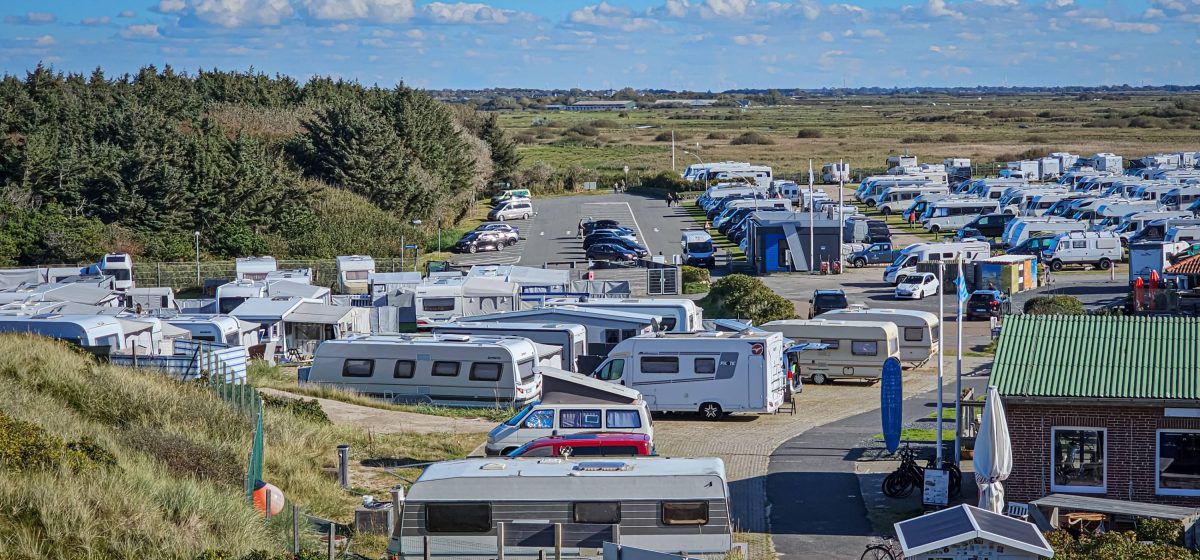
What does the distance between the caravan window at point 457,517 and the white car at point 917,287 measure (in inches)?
1265

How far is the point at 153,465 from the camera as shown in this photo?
14.7 m

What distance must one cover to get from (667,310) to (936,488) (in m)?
13.6

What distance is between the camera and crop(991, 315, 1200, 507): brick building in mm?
16438

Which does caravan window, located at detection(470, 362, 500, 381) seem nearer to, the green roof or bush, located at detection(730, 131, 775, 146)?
the green roof

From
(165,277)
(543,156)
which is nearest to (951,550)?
(165,277)

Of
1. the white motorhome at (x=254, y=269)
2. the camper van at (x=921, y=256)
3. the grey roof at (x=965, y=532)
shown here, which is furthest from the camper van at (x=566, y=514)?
the camper van at (x=921, y=256)

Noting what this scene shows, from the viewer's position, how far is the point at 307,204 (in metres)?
57.9

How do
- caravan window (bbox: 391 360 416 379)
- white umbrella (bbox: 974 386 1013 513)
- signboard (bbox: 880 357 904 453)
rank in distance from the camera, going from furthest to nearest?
caravan window (bbox: 391 360 416 379) → signboard (bbox: 880 357 904 453) → white umbrella (bbox: 974 386 1013 513)

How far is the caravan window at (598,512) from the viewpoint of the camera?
46.5 ft

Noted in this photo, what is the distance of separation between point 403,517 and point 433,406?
11.6 metres

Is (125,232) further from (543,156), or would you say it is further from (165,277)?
(543,156)

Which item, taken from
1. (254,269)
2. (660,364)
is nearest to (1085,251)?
(660,364)

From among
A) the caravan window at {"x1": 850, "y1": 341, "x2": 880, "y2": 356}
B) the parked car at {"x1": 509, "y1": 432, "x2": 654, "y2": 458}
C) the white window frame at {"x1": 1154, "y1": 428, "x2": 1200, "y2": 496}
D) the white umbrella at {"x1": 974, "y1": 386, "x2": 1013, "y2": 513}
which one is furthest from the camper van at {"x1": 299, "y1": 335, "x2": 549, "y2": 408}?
the white window frame at {"x1": 1154, "y1": 428, "x2": 1200, "y2": 496}

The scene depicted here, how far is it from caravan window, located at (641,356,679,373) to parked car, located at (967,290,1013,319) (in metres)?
17.8
